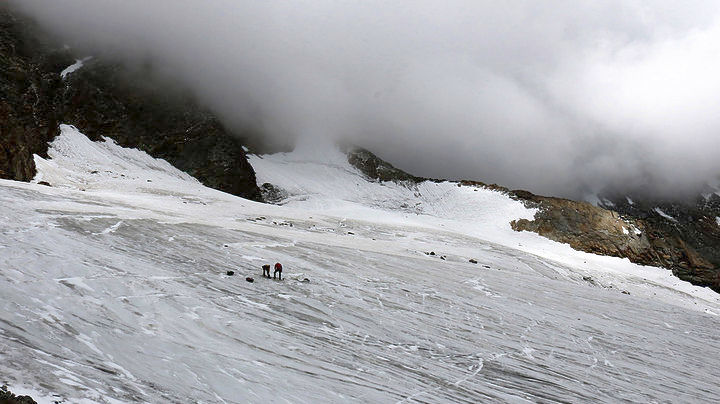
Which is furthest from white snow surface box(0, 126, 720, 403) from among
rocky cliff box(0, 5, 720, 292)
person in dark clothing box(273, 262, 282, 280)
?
rocky cliff box(0, 5, 720, 292)

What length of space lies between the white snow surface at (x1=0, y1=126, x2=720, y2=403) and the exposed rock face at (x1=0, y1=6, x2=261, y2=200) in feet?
114

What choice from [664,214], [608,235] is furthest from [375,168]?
[664,214]

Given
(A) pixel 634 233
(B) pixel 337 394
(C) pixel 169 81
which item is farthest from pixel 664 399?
(C) pixel 169 81

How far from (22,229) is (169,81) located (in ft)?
226

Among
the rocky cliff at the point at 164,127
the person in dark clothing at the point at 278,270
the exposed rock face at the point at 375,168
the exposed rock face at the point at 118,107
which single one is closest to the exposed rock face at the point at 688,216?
the rocky cliff at the point at 164,127

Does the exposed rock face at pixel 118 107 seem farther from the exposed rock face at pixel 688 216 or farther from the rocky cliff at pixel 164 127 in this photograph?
the exposed rock face at pixel 688 216

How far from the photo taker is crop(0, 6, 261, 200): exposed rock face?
59656 millimetres

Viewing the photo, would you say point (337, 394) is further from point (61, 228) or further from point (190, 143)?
point (190, 143)

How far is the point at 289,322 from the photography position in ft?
43.1

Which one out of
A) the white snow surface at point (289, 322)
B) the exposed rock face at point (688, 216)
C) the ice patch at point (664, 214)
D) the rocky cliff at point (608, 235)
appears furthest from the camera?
the ice patch at point (664, 214)

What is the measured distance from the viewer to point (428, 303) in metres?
18.3

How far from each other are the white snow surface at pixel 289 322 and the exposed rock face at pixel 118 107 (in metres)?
34.6

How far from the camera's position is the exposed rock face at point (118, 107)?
59656 mm

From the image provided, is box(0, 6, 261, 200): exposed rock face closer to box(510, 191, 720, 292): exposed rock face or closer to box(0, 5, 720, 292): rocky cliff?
box(0, 5, 720, 292): rocky cliff
